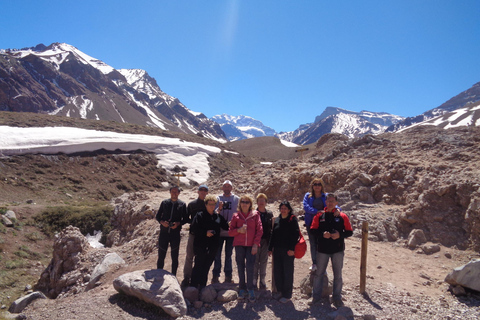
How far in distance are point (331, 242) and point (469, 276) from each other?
10.0 ft

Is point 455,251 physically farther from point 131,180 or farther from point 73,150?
point 73,150

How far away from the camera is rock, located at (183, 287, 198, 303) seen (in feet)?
18.1

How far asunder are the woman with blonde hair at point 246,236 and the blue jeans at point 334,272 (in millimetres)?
1169

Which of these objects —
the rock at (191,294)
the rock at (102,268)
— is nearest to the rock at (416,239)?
the rock at (191,294)

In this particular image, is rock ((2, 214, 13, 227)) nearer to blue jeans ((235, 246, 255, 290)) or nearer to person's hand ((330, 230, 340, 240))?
blue jeans ((235, 246, 255, 290))

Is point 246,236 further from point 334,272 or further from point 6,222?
point 6,222

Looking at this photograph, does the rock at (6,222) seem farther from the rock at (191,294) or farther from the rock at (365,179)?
the rock at (365,179)

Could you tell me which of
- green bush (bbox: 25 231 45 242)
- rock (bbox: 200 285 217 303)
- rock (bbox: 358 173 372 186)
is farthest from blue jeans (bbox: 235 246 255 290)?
green bush (bbox: 25 231 45 242)

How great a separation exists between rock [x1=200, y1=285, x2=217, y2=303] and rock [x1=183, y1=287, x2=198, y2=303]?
119mm

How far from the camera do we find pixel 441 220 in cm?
898

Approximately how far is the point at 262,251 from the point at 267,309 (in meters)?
1.06

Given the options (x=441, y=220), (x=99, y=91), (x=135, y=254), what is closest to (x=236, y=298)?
(x=135, y=254)

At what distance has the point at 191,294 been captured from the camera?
5551 millimetres

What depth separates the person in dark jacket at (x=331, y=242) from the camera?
5.03 m
